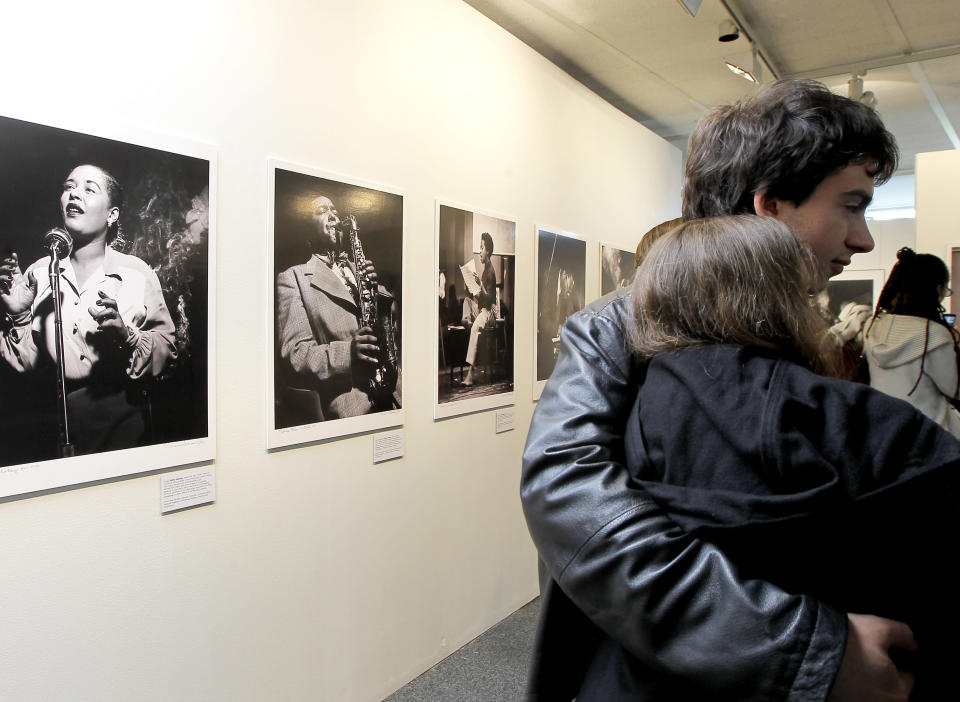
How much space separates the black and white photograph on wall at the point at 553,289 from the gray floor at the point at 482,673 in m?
1.55

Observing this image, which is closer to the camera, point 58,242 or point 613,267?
point 58,242

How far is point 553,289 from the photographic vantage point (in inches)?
187

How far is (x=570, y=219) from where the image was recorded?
4973mm

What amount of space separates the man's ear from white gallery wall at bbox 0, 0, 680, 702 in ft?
6.36

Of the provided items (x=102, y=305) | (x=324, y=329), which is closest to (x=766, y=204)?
(x=102, y=305)

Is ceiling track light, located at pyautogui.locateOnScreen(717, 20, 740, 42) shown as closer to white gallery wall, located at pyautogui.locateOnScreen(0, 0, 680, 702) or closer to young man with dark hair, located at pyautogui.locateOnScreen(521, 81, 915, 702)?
white gallery wall, located at pyautogui.locateOnScreen(0, 0, 680, 702)

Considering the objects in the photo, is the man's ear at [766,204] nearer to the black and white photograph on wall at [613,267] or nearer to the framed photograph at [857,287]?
the black and white photograph on wall at [613,267]

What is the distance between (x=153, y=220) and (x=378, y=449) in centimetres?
149

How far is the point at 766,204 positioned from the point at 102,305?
1.93 meters

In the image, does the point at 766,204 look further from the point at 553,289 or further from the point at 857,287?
the point at 857,287

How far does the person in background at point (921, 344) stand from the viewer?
12.2 ft

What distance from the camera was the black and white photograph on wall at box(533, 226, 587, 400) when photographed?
4582 mm

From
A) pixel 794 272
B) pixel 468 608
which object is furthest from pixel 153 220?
pixel 468 608

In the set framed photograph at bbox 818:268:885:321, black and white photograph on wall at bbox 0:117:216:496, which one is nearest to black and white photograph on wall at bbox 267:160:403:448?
black and white photograph on wall at bbox 0:117:216:496
